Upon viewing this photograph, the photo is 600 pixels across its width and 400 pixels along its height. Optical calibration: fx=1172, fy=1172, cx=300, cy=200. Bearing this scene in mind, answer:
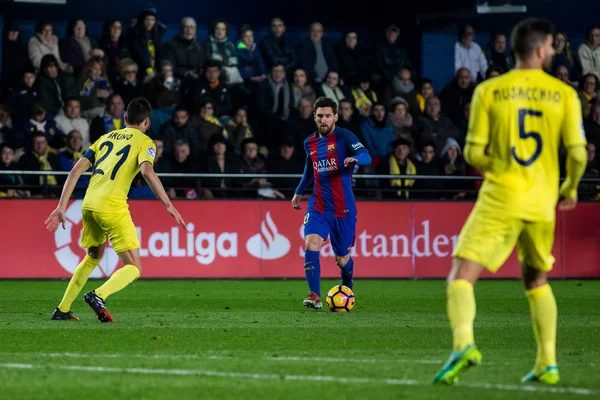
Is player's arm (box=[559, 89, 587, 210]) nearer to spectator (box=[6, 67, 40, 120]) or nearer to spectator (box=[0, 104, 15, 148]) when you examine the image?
spectator (box=[0, 104, 15, 148])

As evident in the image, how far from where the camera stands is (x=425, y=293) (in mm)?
15883

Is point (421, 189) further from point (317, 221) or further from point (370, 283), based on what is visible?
point (317, 221)

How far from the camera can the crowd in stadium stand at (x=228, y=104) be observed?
18.5 m

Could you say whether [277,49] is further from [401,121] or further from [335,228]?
[335,228]

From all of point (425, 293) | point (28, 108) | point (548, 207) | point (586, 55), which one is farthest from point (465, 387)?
point (586, 55)

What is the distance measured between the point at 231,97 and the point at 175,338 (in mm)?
11080

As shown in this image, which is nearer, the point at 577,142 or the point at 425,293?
the point at 577,142

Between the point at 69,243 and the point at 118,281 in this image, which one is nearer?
the point at 118,281

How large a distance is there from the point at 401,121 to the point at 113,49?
16.9ft

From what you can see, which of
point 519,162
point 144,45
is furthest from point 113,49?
point 519,162

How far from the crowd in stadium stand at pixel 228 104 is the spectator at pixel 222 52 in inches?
0.7

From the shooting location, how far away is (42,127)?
18.3 meters

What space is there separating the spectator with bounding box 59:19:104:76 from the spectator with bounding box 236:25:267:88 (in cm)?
281

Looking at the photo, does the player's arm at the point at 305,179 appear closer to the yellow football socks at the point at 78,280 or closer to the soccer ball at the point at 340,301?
the soccer ball at the point at 340,301
